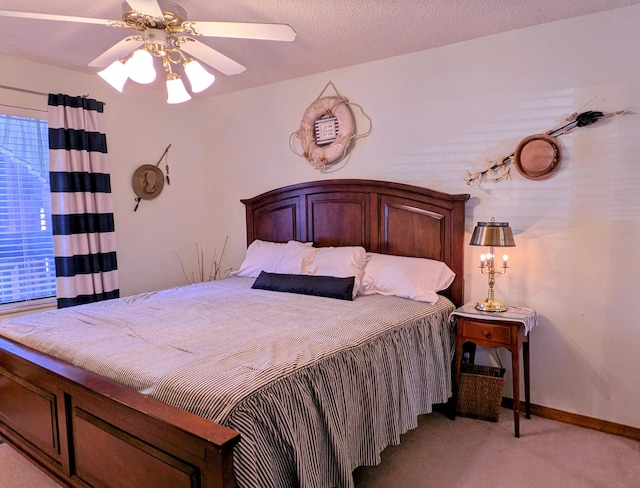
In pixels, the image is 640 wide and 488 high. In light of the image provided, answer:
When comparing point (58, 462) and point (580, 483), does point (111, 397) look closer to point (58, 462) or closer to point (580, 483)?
point (58, 462)

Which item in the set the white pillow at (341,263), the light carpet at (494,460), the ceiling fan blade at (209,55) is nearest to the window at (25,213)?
the light carpet at (494,460)

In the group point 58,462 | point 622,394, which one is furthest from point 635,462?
point 58,462

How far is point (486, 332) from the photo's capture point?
2.44 m

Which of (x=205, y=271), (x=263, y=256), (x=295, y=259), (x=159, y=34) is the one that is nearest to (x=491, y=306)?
(x=295, y=259)

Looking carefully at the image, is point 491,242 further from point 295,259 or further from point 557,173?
point 295,259

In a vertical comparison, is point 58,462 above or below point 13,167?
below

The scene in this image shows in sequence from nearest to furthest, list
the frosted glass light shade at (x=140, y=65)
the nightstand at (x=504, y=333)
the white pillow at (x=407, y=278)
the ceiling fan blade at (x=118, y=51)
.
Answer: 1. the frosted glass light shade at (x=140, y=65)
2. the ceiling fan blade at (x=118, y=51)
3. the nightstand at (x=504, y=333)
4. the white pillow at (x=407, y=278)

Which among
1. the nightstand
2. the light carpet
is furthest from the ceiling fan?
the light carpet

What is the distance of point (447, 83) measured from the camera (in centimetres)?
290

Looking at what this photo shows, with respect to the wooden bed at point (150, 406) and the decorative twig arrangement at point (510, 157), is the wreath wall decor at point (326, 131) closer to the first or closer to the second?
the wooden bed at point (150, 406)

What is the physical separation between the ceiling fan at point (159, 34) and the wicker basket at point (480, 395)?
2245 mm

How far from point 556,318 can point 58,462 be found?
9.31ft

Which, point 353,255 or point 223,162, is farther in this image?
point 223,162

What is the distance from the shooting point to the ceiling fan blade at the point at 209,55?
6.85 ft
